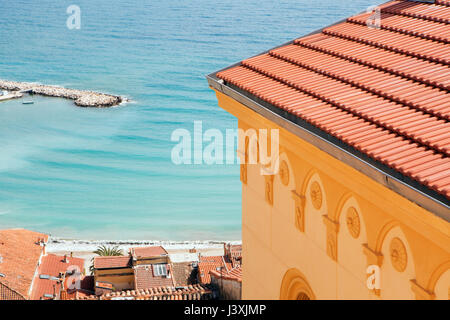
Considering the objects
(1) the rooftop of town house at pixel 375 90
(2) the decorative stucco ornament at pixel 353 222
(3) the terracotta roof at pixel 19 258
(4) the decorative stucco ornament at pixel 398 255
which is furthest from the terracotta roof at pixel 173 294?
(4) the decorative stucco ornament at pixel 398 255

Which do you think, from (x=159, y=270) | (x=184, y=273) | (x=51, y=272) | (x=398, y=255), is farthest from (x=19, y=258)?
(x=398, y=255)

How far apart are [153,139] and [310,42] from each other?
171 ft

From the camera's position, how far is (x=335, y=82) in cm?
605

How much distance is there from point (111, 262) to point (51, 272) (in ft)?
10.8

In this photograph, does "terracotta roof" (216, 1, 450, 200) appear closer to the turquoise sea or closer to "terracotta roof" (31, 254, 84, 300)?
"terracotta roof" (31, 254, 84, 300)

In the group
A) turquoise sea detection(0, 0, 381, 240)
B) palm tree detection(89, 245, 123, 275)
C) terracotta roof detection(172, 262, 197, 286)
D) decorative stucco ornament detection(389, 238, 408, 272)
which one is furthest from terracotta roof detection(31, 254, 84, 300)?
decorative stucco ornament detection(389, 238, 408, 272)

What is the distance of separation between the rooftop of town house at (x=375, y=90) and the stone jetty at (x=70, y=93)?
6390 centimetres

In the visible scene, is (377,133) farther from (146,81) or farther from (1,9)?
(1,9)

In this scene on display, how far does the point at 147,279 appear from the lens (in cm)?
2930

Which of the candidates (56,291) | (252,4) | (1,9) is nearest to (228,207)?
(56,291)

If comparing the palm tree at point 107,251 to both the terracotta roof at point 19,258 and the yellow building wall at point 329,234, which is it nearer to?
the terracotta roof at point 19,258

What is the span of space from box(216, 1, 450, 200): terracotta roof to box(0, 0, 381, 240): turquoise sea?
3241 centimetres

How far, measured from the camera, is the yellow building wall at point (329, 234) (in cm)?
428

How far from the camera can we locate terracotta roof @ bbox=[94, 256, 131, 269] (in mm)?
29688
